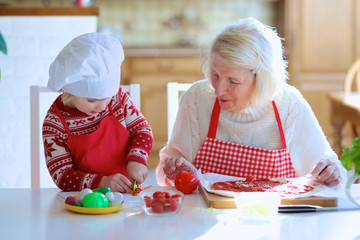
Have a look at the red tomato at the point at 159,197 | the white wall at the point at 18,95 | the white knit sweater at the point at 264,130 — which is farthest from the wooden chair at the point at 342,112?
the red tomato at the point at 159,197

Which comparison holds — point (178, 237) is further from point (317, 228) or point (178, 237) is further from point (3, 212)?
point (3, 212)

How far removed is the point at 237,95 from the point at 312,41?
3.34 m

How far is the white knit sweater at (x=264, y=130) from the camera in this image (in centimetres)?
167

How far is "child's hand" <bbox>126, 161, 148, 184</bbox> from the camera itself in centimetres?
141

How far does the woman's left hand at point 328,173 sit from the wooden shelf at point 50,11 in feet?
4.98

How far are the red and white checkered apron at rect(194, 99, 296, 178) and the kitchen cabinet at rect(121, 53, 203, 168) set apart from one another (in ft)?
9.66

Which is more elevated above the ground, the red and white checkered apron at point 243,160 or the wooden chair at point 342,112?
the red and white checkered apron at point 243,160

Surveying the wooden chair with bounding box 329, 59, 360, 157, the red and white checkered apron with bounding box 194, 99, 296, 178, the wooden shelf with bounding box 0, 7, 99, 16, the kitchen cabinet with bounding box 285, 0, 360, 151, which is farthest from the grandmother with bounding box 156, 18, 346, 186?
the kitchen cabinet with bounding box 285, 0, 360, 151

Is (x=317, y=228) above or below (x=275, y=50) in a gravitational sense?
below

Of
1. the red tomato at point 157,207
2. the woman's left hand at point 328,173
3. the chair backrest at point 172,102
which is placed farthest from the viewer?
the chair backrest at point 172,102

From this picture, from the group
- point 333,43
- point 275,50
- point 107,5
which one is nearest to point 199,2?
point 107,5

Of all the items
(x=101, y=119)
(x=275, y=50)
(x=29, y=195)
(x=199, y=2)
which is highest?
(x=199, y=2)

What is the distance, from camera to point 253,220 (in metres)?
1.08

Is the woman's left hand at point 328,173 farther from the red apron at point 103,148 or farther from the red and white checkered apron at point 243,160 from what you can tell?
the red apron at point 103,148
